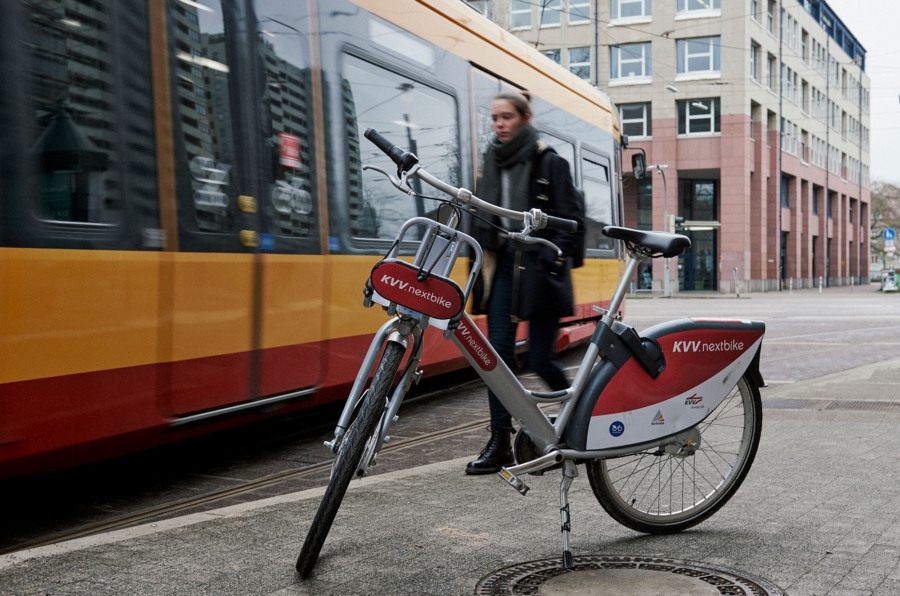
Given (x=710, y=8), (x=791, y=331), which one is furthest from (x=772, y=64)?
(x=791, y=331)

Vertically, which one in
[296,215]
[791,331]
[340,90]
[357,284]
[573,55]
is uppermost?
[573,55]

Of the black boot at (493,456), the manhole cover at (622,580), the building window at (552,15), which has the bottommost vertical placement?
the manhole cover at (622,580)

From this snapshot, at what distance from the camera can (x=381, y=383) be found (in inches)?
138

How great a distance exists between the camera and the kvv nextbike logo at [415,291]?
3.53 meters

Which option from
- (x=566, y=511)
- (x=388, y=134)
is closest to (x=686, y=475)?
(x=566, y=511)

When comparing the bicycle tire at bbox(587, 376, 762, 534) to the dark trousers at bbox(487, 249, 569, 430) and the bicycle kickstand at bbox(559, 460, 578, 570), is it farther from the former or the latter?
the dark trousers at bbox(487, 249, 569, 430)

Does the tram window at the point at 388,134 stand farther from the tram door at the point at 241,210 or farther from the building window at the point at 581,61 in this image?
the building window at the point at 581,61

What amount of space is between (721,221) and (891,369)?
3972cm

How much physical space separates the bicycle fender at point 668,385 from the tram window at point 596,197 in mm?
7728

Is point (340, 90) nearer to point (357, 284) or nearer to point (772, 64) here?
point (357, 284)

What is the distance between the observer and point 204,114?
562 centimetres

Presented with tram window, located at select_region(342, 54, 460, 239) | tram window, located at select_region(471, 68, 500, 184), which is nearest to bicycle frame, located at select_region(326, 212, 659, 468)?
tram window, located at select_region(342, 54, 460, 239)

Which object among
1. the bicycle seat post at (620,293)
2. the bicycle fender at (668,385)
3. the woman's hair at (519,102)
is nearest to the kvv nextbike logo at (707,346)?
the bicycle fender at (668,385)

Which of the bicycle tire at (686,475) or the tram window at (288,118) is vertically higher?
the tram window at (288,118)
